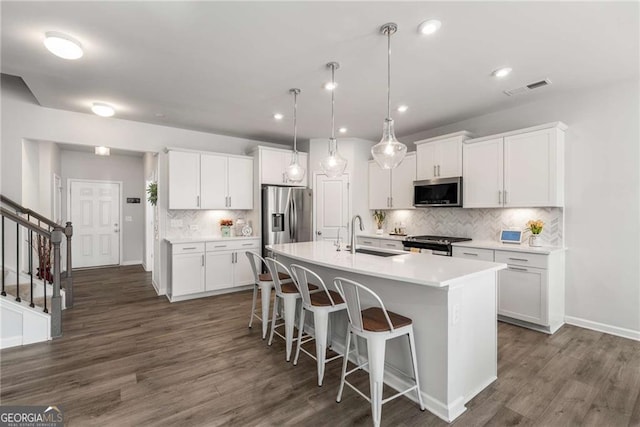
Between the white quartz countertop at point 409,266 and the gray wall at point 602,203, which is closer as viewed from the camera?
the white quartz countertop at point 409,266

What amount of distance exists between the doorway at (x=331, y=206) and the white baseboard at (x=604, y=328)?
3.39 meters

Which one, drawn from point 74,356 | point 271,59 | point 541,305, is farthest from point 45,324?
point 541,305

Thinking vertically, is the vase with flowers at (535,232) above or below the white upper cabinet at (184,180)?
below

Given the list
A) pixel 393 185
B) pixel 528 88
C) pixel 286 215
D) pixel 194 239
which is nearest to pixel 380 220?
pixel 393 185

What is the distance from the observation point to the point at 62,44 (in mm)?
2365

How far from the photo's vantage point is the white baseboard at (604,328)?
10.4 feet

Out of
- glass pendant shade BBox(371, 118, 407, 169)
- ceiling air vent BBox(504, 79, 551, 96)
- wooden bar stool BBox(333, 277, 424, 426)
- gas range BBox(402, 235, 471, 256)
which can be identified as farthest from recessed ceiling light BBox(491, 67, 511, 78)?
wooden bar stool BBox(333, 277, 424, 426)

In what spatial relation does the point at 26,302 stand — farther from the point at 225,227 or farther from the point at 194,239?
the point at 225,227

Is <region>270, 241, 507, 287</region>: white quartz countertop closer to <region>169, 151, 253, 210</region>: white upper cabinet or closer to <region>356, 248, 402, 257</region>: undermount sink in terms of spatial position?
<region>356, 248, 402, 257</region>: undermount sink

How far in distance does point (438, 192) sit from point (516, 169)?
106 centimetres

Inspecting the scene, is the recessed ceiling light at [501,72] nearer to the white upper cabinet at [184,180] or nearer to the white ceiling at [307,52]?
the white ceiling at [307,52]

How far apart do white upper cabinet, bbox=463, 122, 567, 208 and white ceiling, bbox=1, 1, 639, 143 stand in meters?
0.50

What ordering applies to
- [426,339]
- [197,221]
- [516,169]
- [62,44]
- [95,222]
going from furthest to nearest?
[95,222] → [197,221] → [516,169] → [62,44] → [426,339]

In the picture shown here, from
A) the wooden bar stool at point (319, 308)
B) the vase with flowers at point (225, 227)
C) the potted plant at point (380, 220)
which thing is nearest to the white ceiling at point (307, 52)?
the wooden bar stool at point (319, 308)
